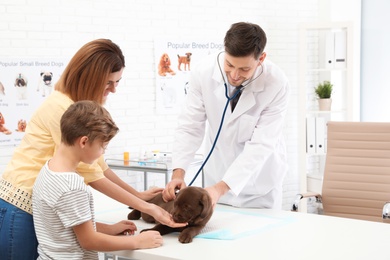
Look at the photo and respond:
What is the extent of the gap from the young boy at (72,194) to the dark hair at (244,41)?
0.58 meters

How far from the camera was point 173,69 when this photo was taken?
4.88m

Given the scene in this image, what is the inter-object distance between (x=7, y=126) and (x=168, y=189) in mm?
2145

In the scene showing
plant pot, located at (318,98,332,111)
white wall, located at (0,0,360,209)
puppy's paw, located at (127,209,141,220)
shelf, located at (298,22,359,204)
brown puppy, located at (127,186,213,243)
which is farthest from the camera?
plant pot, located at (318,98,332,111)

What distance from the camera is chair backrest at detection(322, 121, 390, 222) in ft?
10.6

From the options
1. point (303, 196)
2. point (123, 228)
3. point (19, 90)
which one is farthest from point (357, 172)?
point (19, 90)

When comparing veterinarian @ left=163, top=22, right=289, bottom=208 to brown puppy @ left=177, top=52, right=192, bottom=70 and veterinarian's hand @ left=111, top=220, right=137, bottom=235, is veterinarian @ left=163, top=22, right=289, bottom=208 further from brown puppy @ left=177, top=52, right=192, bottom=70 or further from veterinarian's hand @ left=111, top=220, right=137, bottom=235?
brown puppy @ left=177, top=52, right=192, bottom=70

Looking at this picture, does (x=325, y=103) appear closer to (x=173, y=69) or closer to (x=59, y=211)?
(x=173, y=69)

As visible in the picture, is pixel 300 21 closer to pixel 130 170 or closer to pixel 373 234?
pixel 130 170

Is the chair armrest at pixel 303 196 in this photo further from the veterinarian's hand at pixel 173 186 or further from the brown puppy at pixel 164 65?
the brown puppy at pixel 164 65

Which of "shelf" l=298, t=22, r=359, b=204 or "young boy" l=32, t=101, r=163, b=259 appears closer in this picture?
"young boy" l=32, t=101, r=163, b=259

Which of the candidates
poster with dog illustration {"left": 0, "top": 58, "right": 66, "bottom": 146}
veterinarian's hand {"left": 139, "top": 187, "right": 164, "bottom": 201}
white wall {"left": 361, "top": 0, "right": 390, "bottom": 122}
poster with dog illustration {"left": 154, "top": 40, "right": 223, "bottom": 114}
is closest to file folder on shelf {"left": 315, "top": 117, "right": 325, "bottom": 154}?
white wall {"left": 361, "top": 0, "right": 390, "bottom": 122}

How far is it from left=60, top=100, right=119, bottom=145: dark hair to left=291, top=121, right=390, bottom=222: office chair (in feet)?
5.29

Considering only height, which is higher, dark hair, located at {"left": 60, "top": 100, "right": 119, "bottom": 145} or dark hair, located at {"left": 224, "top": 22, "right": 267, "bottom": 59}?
dark hair, located at {"left": 224, "top": 22, "right": 267, "bottom": 59}

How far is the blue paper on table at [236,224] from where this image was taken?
6.74 ft
